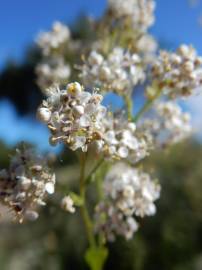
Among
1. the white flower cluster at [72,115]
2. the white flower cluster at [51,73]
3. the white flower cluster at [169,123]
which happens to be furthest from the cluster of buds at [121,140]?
the white flower cluster at [51,73]

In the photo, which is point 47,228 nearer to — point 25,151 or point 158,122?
point 158,122

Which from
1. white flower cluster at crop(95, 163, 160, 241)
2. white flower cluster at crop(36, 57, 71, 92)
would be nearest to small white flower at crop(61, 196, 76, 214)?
white flower cluster at crop(95, 163, 160, 241)

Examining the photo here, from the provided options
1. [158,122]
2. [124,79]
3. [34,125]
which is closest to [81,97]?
[124,79]

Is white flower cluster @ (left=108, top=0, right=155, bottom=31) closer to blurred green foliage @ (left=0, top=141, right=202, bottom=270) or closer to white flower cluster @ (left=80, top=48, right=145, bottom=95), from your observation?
white flower cluster @ (left=80, top=48, right=145, bottom=95)

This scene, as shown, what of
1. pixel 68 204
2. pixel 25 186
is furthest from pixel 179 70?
pixel 25 186

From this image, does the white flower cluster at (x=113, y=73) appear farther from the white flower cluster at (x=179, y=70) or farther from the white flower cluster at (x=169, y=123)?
the white flower cluster at (x=169, y=123)

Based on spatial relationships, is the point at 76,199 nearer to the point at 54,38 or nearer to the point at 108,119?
the point at 108,119
